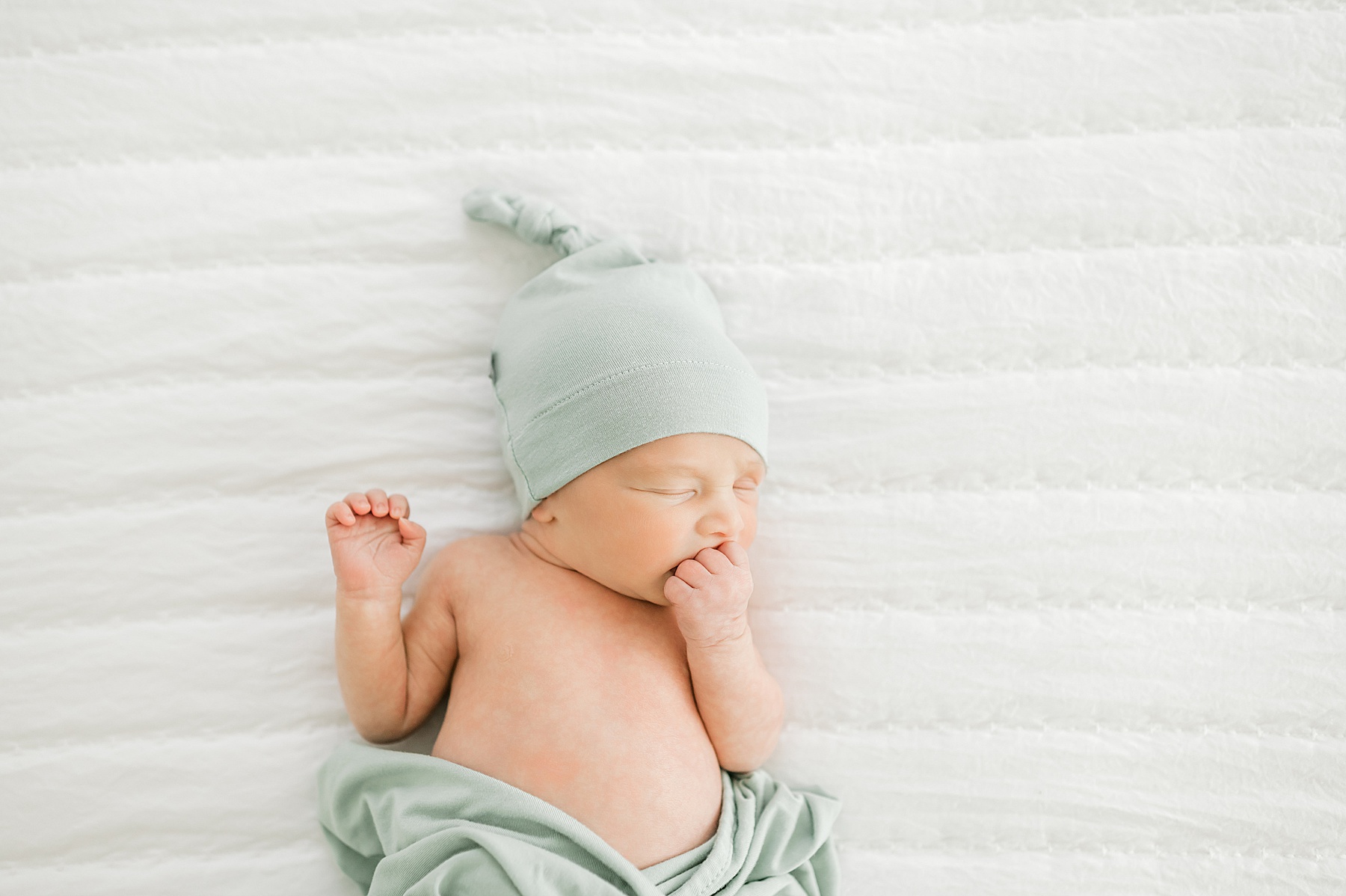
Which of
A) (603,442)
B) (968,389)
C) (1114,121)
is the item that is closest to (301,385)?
(603,442)

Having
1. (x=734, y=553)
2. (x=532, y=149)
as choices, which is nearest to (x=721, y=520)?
(x=734, y=553)

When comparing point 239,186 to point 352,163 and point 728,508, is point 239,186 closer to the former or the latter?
point 352,163

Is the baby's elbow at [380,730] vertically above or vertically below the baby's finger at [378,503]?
below

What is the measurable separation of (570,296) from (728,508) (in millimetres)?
277

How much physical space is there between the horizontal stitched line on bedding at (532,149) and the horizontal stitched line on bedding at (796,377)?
0.25 meters

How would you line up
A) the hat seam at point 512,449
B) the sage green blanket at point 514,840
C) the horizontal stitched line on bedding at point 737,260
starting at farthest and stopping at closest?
the horizontal stitched line on bedding at point 737,260 < the hat seam at point 512,449 < the sage green blanket at point 514,840

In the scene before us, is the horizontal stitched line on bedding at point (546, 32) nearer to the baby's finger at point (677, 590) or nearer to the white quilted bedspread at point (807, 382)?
the white quilted bedspread at point (807, 382)

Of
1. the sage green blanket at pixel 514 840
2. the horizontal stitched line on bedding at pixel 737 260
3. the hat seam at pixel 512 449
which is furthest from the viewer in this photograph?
the horizontal stitched line on bedding at pixel 737 260

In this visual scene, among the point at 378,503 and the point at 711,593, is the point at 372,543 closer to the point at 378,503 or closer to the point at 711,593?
the point at 378,503

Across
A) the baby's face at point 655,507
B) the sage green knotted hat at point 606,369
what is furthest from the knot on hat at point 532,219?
the baby's face at point 655,507

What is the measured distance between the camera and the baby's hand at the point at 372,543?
0.98 metres

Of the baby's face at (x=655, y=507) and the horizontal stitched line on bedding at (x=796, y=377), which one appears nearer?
the baby's face at (x=655, y=507)

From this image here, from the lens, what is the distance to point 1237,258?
111cm

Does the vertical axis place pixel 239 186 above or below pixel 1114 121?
below
